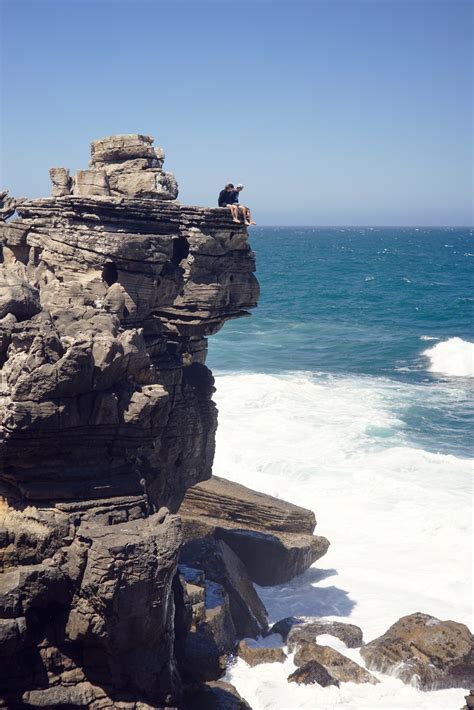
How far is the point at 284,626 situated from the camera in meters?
21.0

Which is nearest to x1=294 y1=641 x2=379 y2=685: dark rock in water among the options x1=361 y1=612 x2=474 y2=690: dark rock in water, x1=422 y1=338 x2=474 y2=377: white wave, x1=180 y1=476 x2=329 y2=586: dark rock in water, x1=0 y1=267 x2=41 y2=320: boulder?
x1=361 y1=612 x2=474 y2=690: dark rock in water

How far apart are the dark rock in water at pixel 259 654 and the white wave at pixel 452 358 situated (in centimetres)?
3375

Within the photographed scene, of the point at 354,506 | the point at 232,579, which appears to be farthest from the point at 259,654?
the point at 354,506

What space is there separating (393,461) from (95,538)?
871 inches

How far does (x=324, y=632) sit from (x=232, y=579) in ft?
7.47

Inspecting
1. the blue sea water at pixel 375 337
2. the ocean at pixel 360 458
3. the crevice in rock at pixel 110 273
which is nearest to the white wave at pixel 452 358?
the ocean at pixel 360 458

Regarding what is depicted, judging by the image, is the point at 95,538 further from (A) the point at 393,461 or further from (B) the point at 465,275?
(B) the point at 465,275

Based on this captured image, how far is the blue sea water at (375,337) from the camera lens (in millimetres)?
41094

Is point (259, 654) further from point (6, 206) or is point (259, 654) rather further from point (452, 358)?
point (452, 358)

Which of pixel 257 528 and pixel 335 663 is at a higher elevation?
pixel 257 528

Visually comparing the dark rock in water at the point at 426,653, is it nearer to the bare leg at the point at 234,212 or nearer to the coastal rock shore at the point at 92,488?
the coastal rock shore at the point at 92,488

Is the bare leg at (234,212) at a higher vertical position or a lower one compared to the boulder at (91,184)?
lower

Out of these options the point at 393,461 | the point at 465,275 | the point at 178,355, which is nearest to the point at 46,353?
the point at 178,355

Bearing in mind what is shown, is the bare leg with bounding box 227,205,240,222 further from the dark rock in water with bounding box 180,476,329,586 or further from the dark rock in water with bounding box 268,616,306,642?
the dark rock in water with bounding box 268,616,306,642
